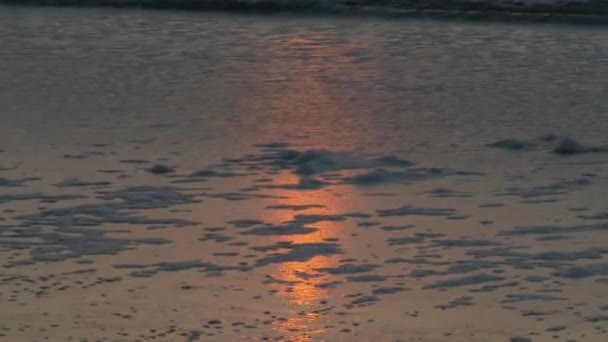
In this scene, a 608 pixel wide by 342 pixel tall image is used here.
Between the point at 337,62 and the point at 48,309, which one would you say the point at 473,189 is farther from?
the point at 337,62

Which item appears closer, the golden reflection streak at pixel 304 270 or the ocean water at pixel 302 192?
the golden reflection streak at pixel 304 270

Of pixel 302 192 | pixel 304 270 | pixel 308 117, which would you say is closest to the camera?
pixel 304 270

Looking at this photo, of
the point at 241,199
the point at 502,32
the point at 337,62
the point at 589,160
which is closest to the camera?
the point at 241,199

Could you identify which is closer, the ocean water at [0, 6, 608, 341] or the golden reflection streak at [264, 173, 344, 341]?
the golden reflection streak at [264, 173, 344, 341]

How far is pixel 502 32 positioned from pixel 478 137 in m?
4.14

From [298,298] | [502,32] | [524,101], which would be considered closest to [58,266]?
[298,298]

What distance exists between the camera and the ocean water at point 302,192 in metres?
3.82

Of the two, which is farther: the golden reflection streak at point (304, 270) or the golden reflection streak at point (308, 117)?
the golden reflection streak at point (308, 117)

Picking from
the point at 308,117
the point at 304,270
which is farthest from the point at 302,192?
the point at 308,117

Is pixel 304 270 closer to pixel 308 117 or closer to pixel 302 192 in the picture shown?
pixel 302 192

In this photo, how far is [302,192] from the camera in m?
5.16

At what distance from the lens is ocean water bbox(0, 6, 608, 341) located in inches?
150

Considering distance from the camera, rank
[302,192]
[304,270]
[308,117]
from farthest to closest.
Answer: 1. [308,117]
2. [302,192]
3. [304,270]

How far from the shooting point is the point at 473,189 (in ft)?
17.1
